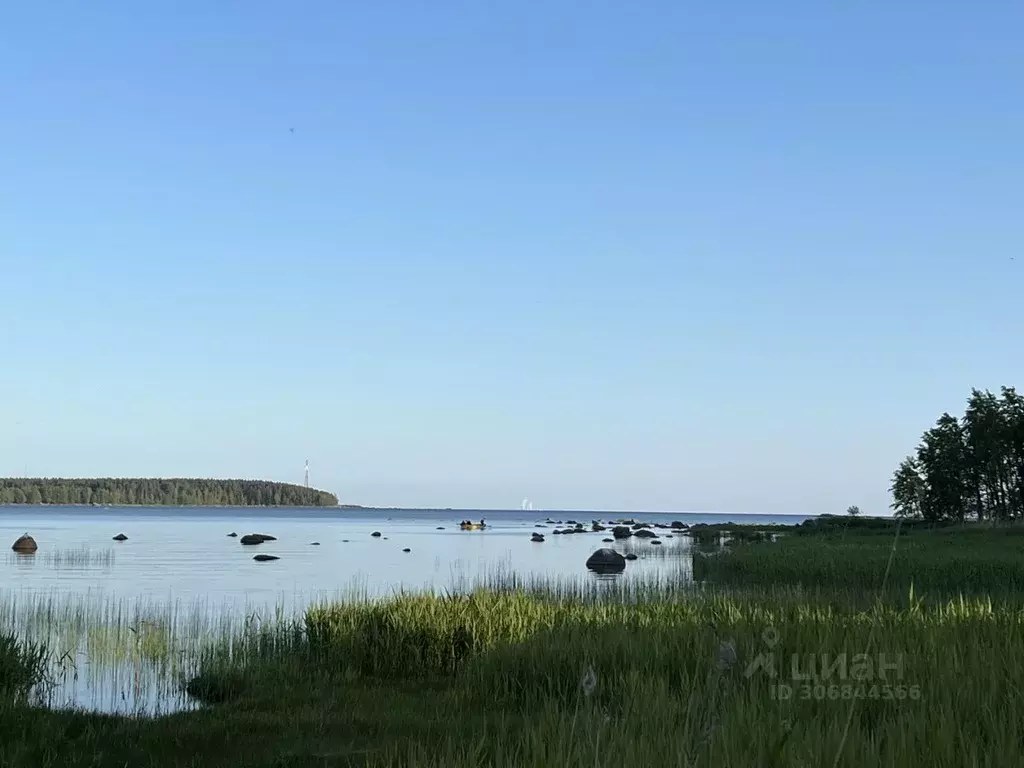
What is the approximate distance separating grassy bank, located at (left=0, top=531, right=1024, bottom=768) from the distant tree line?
2622 inches

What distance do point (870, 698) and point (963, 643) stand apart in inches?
109

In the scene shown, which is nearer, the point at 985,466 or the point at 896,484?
the point at 985,466

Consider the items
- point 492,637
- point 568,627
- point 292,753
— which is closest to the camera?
point 292,753

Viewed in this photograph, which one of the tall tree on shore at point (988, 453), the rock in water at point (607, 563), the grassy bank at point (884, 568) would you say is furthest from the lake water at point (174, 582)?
the tall tree on shore at point (988, 453)

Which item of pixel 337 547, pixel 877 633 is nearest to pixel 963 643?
pixel 877 633

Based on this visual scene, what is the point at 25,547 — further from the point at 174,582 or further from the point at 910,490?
the point at 910,490

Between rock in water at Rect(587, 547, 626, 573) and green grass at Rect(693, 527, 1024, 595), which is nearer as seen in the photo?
green grass at Rect(693, 527, 1024, 595)

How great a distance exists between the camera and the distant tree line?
80.2 meters

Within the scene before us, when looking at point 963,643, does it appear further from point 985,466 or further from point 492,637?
point 985,466

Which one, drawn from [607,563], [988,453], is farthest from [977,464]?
[607,563]

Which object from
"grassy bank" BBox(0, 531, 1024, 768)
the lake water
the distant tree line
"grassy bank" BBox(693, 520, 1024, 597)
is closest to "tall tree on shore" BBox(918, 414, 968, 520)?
the distant tree line

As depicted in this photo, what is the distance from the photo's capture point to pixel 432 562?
58.4 m

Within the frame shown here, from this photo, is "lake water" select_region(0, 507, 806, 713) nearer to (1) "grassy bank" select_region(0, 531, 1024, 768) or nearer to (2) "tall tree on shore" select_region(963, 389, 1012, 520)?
(1) "grassy bank" select_region(0, 531, 1024, 768)

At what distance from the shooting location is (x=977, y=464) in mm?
83938
